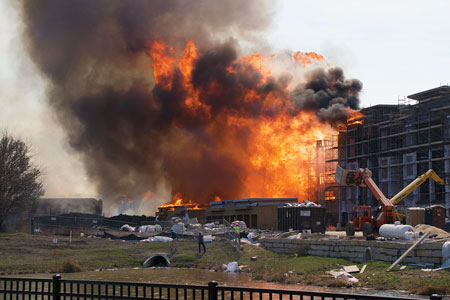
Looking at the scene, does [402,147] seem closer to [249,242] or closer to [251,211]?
[251,211]

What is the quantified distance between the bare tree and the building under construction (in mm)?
48393

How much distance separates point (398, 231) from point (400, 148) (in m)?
45.5

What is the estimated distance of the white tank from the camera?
34.1 meters

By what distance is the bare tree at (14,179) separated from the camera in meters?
63.9

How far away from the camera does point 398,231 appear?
1373 inches

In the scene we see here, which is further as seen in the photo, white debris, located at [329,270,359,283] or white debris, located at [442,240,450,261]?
white debris, located at [329,270,359,283]

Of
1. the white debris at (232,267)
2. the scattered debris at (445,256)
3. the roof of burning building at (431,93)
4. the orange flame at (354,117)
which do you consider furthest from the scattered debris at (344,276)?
the orange flame at (354,117)

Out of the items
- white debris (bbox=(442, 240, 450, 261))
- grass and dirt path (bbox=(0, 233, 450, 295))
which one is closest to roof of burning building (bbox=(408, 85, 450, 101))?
grass and dirt path (bbox=(0, 233, 450, 295))

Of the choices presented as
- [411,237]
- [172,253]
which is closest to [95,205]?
[172,253]

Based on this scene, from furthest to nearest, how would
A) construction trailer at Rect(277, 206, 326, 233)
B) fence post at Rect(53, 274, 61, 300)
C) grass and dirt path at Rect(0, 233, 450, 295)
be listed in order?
construction trailer at Rect(277, 206, 326, 233), grass and dirt path at Rect(0, 233, 450, 295), fence post at Rect(53, 274, 61, 300)

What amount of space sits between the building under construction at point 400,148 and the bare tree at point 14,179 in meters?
48.4

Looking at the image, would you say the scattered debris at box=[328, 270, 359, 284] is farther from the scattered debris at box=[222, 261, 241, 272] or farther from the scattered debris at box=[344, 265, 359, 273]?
the scattered debris at box=[222, 261, 241, 272]

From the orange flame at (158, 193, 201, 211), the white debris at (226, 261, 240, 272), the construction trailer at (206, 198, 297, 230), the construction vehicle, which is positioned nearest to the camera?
the white debris at (226, 261, 240, 272)

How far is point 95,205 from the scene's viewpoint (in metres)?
102
